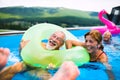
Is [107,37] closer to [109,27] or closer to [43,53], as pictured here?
[109,27]

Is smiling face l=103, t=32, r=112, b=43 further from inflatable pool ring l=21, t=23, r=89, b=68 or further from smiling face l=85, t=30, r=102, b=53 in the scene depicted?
inflatable pool ring l=21, t=23, r=89, b=68

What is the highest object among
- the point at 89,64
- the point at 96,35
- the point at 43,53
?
the point at 96,35

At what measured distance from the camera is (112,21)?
1938mm

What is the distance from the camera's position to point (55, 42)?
176cm

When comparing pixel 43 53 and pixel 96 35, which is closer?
pixel 43 53

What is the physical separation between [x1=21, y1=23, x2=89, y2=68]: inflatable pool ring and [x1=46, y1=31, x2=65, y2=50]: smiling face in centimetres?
3

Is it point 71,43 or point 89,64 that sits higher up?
point 71,43

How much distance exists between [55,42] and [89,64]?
33 cm

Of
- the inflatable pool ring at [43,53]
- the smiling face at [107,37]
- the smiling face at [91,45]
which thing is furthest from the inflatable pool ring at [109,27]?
the inflatable pool ring at [43,53]

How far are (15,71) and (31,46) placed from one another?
0.24 metres

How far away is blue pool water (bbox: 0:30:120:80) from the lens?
1.71 m

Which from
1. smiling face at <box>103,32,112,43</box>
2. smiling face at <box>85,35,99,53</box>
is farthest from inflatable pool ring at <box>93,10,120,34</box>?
smiling face at <box>85,35,99,53</box>

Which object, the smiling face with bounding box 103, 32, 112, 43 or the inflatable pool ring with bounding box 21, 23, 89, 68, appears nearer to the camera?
the inflatable pool ring with bounding box 21, 23, 89, 68

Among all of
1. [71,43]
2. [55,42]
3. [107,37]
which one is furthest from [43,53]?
[107,37]
